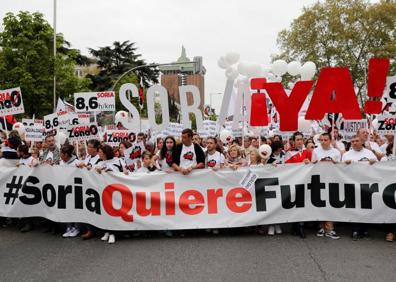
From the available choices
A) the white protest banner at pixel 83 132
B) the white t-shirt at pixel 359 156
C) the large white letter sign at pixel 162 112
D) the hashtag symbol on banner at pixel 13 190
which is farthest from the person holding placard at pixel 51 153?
the white t-shirt at pixel 359 156

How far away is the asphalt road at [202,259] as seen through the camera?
16.5ft

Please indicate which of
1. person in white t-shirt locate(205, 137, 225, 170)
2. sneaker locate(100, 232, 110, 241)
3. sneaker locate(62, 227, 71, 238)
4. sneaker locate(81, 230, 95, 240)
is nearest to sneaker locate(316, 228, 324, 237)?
person in white t-shirt locate(205, 137, 225, 170)

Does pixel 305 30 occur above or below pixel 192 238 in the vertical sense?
above

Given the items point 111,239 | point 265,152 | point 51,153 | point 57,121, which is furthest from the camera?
point 57,121

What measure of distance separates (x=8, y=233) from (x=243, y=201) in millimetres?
3917

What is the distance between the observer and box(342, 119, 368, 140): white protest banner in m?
10.2

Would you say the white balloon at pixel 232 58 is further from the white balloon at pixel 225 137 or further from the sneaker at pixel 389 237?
the sneaker at pixel 389 237

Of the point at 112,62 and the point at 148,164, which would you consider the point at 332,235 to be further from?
Answer: the point at 112,62

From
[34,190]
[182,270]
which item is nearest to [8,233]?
[34,190]

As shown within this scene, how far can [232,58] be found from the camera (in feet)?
44.5

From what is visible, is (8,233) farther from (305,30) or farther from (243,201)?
(305,30)

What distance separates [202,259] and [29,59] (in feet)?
72.4

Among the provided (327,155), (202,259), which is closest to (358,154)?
(327,155)

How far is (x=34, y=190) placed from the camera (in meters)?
7.33
